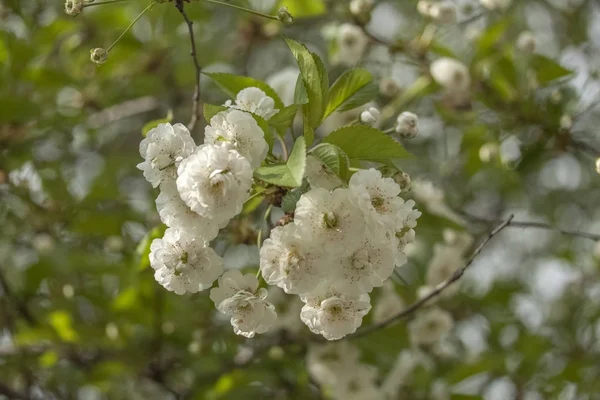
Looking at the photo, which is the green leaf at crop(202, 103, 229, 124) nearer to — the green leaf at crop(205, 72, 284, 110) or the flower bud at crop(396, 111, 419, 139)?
the green leaf at crop(205, 72, 284, 110)

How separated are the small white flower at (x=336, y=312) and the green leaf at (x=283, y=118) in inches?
12.4

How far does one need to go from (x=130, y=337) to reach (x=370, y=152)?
1489 mm

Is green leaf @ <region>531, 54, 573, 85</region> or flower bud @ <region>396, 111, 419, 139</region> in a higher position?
flower bud @ <region>396, 111, 419, 139</region>

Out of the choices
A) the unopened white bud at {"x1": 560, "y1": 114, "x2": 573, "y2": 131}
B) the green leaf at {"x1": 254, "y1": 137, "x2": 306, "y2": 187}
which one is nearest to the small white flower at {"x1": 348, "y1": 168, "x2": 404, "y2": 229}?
the green leaf at {"x1": 254, "y1": 137, "x2": 306, "y2": 187}

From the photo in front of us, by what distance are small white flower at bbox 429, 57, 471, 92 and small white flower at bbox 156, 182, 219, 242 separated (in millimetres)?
1368

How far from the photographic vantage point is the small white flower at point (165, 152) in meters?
1.13

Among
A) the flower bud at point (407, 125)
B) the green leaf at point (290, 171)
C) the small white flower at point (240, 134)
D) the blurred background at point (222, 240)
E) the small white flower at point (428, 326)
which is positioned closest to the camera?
the green leaf at point (290, 171)

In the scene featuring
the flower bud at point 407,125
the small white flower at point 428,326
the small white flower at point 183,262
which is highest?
the flower bud at point 407,125

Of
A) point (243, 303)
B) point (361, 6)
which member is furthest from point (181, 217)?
point (361, 6)

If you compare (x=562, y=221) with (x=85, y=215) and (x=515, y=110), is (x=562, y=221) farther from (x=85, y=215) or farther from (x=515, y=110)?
(x=85, y=215)

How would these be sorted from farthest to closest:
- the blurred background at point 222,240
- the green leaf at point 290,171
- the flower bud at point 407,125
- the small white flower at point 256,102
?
the blurred background at point 222,240
the flower bud at point 407,125
the small white flower at point 256,102
the green leaf at point 290,171

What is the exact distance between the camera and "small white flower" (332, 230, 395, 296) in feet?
3.54

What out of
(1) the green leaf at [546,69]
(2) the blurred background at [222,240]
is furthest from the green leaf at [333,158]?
(1) the green leaf at [546,69]

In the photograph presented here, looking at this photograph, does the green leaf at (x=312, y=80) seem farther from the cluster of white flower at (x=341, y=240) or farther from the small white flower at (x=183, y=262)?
the small white flower at (x=183, y=262)
